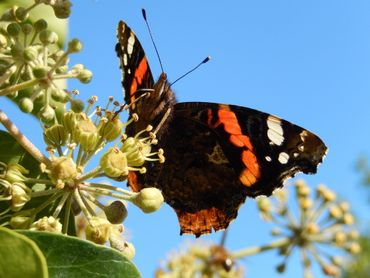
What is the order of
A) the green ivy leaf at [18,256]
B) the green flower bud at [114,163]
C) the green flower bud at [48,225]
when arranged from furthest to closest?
the green flower bud at [114,163], the green flower bud at [48,225], the green ivy leaf at [18,256]

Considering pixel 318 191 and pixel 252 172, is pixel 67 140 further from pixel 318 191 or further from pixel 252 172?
pixel 318 191

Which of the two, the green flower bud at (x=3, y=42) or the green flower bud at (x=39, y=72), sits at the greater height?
the green flower bud at (x=3, y=42)

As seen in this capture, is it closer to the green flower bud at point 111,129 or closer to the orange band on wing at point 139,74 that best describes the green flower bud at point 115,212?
the green flower bud at point 111,129

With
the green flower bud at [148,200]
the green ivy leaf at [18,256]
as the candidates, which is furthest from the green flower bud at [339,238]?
the green ivy leaf at [18,256]

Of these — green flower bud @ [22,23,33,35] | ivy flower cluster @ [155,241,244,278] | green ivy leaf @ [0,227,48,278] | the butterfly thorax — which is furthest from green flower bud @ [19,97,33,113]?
ivy flower cluster @ [155,241,244,278]

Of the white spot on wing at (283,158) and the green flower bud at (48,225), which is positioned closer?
the green flower bud at (48,225)

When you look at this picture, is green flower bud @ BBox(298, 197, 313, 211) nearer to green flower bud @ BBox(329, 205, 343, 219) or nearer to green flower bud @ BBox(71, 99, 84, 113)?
green flower bud @ BBox(329, 205, 343, 219)
